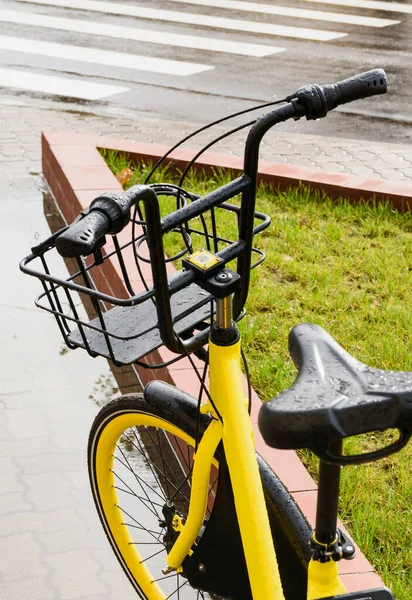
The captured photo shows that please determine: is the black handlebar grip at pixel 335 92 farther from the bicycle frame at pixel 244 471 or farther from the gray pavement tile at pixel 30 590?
the gray pavement tile at pixel 30 590

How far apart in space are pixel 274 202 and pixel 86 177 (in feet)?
4.05

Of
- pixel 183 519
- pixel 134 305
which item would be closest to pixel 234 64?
pixel 183 519

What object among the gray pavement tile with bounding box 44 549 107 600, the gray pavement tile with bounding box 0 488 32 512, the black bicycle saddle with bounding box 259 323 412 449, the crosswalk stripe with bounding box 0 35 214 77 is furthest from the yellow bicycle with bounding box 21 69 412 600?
the crosswalk stripe with bounding box 0 35 214 77

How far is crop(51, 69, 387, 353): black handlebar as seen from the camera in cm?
167

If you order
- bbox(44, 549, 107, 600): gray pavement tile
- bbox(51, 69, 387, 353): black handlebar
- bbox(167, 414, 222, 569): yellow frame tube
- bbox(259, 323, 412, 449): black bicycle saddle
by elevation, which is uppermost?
bbox(51, 69, 387, 353): black handlebar

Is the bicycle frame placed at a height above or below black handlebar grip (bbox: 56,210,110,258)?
below

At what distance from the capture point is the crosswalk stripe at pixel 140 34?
37.4ft

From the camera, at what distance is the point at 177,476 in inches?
148

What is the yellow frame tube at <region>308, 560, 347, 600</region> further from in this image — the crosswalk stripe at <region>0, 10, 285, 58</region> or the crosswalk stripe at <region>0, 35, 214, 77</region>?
the crosswalk stripe at <region>0, 10, 285, 58</region>

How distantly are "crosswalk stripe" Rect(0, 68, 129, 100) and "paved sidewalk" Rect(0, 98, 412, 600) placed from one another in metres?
2.39

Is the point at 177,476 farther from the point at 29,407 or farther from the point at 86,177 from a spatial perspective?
the point at 86,177

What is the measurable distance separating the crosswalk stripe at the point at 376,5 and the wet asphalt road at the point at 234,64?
0.46 ft

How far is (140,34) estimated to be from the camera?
38.9ft

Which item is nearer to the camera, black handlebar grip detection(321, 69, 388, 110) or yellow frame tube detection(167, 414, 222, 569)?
black handlebar grip detection(321, 69, 388, 110)
